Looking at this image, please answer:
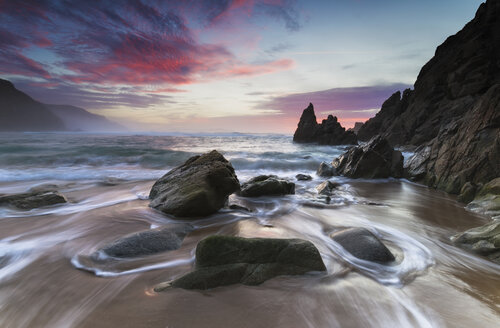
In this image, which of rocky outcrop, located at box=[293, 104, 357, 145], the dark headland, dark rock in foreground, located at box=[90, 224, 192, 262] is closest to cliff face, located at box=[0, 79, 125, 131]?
rocky outcrop, located at box=[293, 104, 357, 145]

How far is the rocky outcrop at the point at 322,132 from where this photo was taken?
4556 cm

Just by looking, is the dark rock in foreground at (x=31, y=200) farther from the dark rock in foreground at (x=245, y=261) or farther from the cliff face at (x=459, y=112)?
the cliff face at (x=459, y=112)

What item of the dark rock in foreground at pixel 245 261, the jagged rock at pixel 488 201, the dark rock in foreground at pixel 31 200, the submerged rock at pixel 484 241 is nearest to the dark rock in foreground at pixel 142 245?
the dark rock in foreground at pixel 245 261

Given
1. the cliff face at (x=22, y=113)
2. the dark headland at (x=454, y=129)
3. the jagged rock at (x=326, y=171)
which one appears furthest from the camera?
the cliff face at (x=22, y=113)

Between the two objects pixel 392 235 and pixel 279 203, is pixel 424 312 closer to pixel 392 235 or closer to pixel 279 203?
pixel 392 235

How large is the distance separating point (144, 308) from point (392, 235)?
4.39 meters

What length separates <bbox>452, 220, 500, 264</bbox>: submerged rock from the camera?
11.1 feet

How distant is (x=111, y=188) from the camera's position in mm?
8297

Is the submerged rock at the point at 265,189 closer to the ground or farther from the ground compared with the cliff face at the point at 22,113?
closer to the ground

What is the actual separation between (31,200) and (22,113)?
195 meters

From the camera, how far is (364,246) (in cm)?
342

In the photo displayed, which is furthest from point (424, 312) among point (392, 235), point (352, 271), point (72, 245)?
point (72, 245)

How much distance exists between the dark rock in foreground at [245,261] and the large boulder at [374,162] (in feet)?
28.8

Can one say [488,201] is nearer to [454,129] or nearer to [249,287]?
[454,129]
